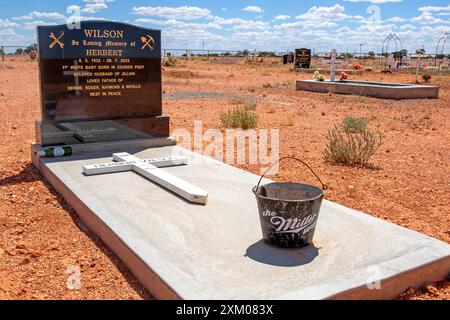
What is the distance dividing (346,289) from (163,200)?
2.44 metres

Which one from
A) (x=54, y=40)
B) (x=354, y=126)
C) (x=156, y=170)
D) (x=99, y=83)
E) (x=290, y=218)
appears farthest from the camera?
(x=354, y=126)

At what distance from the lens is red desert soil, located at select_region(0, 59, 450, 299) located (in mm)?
3824

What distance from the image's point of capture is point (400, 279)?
11.7 feet

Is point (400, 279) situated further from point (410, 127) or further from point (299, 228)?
point (410, 127)

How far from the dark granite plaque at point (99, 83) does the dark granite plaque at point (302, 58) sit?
3500 centimetres

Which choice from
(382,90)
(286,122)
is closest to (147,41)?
(286,122)

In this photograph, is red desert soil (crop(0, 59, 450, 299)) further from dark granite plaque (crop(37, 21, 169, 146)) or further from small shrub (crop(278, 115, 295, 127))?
dark granite plaque (crop(37, 21, 169, 146))

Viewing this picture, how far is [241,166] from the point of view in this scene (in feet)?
25.1

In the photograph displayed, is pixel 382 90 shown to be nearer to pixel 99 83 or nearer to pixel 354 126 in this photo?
pixel 354 126

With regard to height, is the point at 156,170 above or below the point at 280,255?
above

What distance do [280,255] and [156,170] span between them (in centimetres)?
265

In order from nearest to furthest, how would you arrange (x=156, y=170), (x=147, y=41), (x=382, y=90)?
(x=156, y=170)
(x=147, y=41)
(x=382, y=90)

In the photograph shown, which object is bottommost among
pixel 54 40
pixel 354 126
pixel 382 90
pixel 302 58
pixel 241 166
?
pixel 241 166

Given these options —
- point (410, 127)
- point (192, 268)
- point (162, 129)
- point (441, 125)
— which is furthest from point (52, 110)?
point (441, 125)
